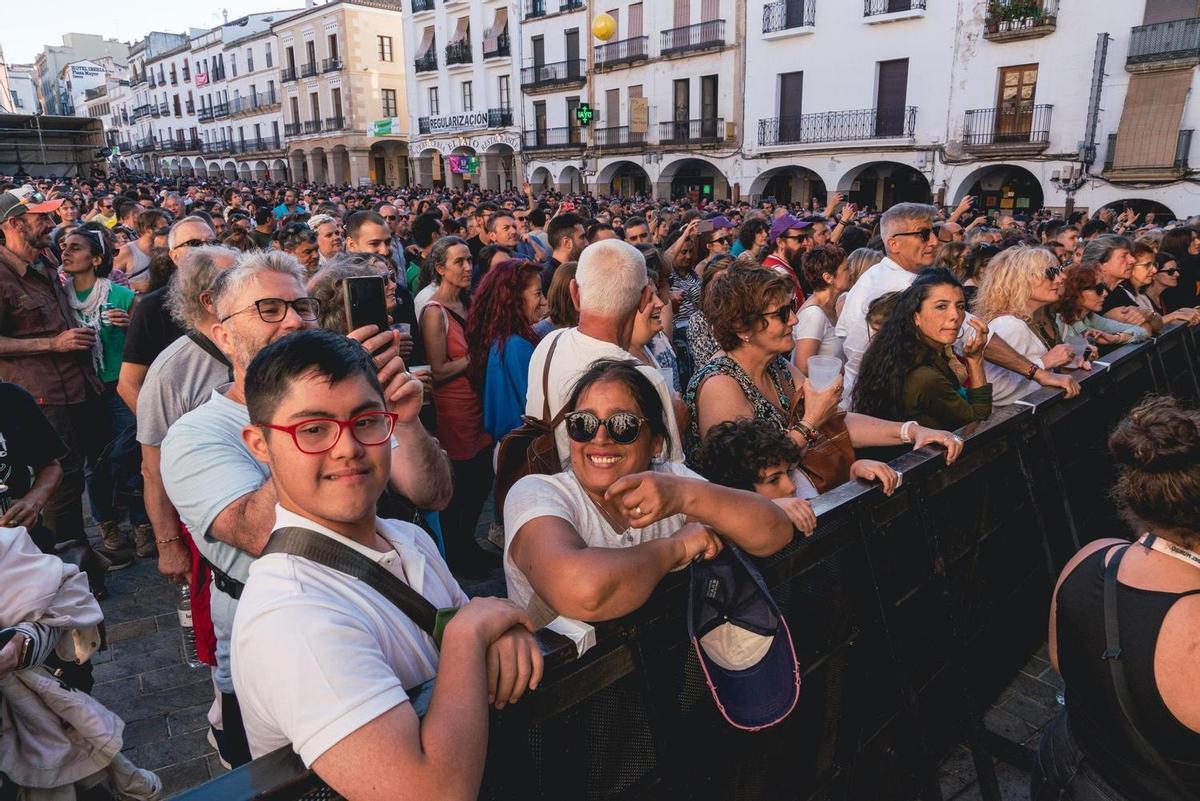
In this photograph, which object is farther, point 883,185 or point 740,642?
point 883,185

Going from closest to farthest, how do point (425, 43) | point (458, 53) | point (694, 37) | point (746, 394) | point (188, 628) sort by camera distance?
1. point (746, 394)
2. point (188, 628)
3. point (694, 37)
4. point (458, 53)
5. point (425, 43)

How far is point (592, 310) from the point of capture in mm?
3010

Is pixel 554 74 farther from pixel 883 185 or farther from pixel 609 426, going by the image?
pixel 609 426

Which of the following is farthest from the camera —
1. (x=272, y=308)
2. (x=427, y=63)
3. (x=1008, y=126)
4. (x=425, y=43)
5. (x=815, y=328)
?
(x=425, y=43)

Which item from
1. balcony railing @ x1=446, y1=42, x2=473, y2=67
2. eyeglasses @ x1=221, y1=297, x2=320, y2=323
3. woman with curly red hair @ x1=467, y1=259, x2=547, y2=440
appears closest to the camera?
eyeglasses @ x1=221, y1=297, x2=320, y2=323

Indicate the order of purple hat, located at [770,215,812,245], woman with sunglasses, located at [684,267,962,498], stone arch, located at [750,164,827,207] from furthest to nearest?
stone arch, located at [750,164,827,207]
purple hat, located at [770,215,812,245]
woman with sunglasses, located at [684,267,962,498]

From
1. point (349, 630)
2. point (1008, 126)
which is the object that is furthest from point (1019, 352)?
point (1008, 126)

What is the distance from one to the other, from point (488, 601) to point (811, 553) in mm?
1175

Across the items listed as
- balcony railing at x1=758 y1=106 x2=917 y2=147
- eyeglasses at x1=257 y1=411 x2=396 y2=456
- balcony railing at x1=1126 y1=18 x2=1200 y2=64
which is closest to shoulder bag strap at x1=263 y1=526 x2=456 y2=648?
eyeglasses at x1=257 y1=411 x2=396 y2=456

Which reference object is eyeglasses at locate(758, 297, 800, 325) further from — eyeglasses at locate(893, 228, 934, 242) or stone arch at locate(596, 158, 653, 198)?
stone arch at locate(596, 158, 653, 198)

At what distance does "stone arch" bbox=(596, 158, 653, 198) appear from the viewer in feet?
99.9

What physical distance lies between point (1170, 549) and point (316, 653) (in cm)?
210

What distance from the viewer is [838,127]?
76.2 feet

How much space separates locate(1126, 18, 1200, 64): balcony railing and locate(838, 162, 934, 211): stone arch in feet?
19.9
